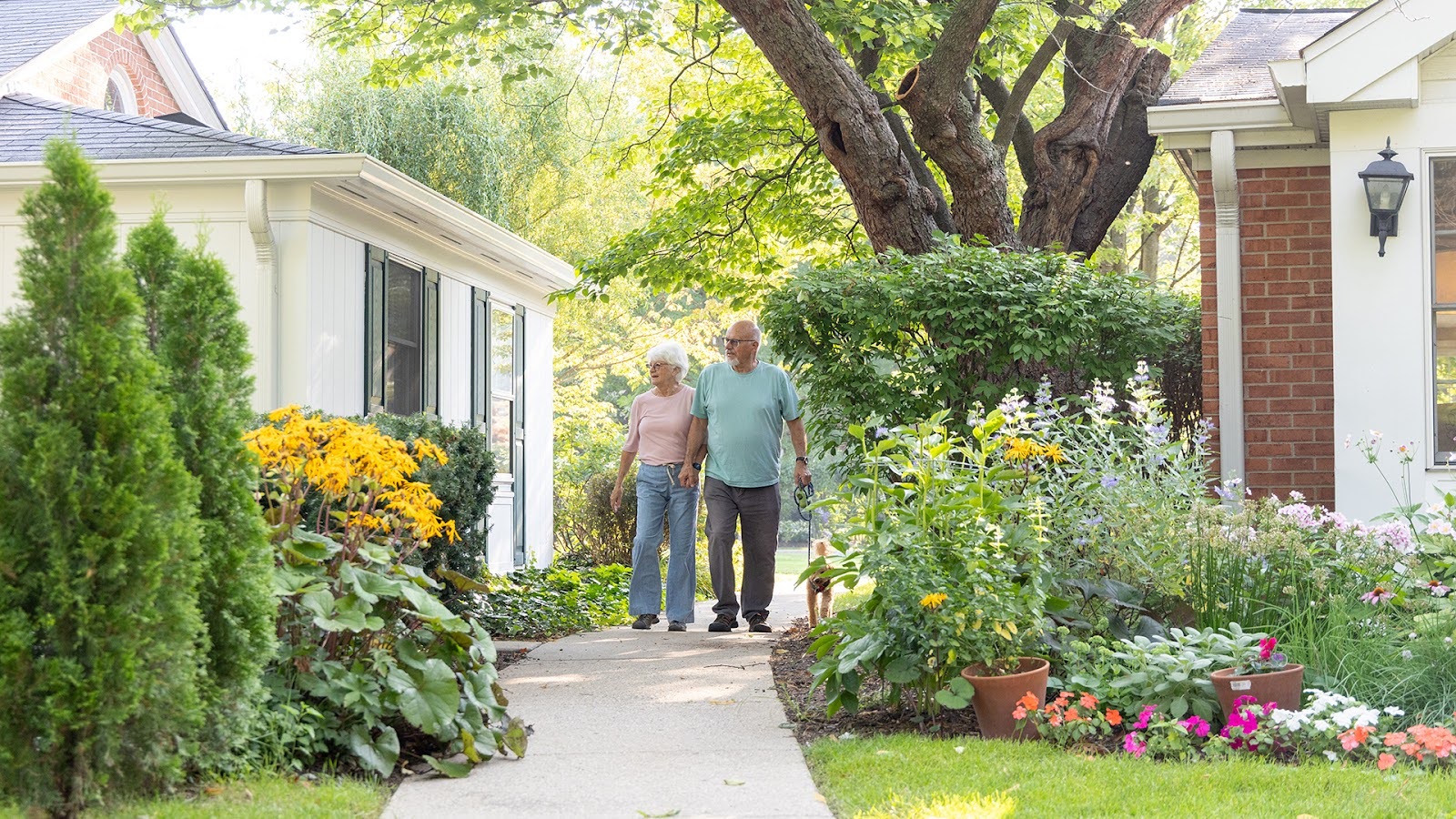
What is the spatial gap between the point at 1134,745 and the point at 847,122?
5.07m

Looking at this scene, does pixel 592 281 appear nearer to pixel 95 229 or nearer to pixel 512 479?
pixel 512 479

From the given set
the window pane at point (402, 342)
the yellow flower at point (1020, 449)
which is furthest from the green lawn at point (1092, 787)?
the window pane at point (402, 342)

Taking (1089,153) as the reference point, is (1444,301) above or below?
below

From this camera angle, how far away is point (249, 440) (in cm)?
421

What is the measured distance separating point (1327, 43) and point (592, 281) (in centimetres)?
715

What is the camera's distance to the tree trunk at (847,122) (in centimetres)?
824

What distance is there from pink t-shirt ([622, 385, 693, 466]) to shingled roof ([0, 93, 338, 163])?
2652 millimetres

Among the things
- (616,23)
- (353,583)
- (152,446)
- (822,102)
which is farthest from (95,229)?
(616,23)

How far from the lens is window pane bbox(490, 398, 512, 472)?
12266 millimetres

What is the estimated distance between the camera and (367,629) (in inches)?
162

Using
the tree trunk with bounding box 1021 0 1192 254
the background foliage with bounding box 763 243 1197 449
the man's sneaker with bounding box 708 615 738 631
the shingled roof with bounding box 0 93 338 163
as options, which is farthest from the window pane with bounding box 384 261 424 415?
the tree trunk with bounding box 1021 0 1192 254

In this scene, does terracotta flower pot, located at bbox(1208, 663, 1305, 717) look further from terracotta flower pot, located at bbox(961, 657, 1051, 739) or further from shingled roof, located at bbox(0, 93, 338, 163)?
shingled roof, located at bbox(0, 93, 338, 163)

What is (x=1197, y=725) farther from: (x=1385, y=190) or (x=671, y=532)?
(x=671, y=532)

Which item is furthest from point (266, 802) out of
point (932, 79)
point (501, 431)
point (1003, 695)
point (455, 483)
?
point (501, 431)
